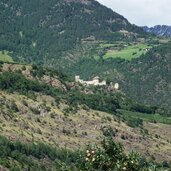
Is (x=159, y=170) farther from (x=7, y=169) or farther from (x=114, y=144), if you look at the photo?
(x=7, y=169)

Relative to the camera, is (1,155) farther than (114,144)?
Yes

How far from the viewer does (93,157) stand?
52719mm

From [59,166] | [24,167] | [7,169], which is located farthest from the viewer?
[24,167]

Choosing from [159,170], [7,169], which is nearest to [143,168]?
[159,170]

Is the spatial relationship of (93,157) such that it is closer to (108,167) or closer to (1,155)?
(108,167)

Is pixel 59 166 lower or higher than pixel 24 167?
higher

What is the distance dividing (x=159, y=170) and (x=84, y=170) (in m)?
7.06

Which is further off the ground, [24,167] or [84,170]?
[84,170]

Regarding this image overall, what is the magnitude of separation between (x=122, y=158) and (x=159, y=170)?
4009mm

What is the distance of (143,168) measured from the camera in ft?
183

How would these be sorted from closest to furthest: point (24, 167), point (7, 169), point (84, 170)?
point (84, 170), point (7, 169), point (24, 167)

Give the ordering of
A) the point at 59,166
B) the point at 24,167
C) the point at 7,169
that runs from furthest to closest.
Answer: the point at 24,167, the point at 7,169, the point at 59,166

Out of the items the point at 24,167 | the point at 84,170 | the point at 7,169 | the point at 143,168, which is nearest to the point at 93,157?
the point at 84,170

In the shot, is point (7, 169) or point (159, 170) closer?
point (159, 170)
